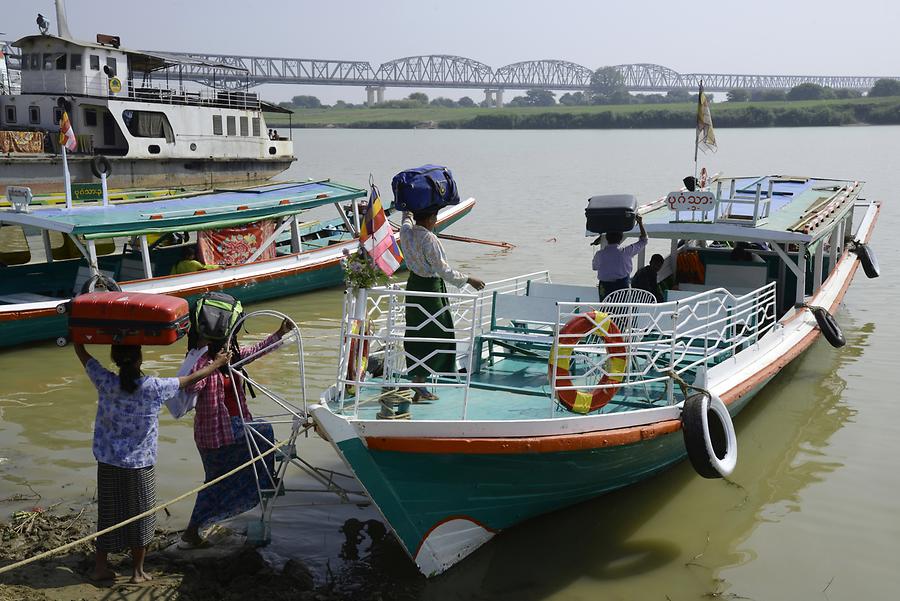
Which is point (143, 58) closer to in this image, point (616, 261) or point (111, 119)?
point (111, 119)

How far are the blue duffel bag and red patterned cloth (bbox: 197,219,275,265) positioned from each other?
8.65m

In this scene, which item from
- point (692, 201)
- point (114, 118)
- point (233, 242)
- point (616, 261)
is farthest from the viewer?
point (114, 118)

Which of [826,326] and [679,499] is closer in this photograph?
[679,499]

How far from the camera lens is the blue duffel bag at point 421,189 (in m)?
6.17

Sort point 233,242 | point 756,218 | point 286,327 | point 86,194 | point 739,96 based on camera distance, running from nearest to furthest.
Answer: point 286,327 < point 756,218 < point 233,242 < point 86,194 < point 739,96

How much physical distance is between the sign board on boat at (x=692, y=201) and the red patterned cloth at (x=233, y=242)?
7.82 m

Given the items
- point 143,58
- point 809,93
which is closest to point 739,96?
point 809,93

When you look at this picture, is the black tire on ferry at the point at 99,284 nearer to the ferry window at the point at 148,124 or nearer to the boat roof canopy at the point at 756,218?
the boat roof canopy at the point at 756,218

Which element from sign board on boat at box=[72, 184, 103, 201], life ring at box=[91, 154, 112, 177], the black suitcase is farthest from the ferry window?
the black suitcase

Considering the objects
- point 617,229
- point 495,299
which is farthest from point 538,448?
point 617,229

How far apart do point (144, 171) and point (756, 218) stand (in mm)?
22312

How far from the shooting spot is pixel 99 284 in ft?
38.8

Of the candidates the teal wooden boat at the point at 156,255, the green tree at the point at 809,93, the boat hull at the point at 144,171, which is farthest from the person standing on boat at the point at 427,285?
the green tree at the point at 809,93

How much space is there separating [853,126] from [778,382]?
10838 centimetres
